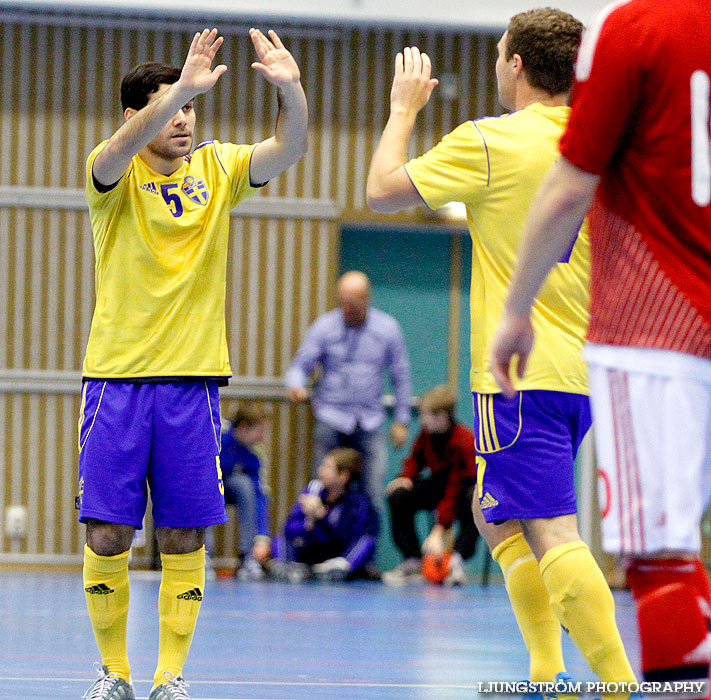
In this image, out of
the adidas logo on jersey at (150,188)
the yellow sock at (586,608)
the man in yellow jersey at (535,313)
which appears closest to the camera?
the yellow sock at (586,608)

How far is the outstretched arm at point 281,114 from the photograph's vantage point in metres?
3.45

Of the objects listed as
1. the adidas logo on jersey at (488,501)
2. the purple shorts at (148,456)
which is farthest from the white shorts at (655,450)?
A: the purple shorts at (148,456)

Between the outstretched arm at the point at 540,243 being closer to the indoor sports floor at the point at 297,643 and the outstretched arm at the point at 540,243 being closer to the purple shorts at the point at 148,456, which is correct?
Answer: the indoor sports floor at the point at 297,643

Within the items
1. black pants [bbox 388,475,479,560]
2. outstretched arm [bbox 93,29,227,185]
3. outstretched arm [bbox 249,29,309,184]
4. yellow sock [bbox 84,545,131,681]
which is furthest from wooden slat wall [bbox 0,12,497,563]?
outstretched arm [bbox 93,29,227,185]

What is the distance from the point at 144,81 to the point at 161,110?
40 centimetres

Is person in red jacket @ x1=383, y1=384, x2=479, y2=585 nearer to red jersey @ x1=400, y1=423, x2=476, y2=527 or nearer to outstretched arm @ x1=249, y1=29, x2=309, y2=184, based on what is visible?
red jersey @ x1=400, y1=423, x2=476, y2=527

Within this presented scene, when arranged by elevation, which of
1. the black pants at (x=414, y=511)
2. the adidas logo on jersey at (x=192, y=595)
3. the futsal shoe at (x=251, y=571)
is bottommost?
the futsal shoe at (x=251, y=571)

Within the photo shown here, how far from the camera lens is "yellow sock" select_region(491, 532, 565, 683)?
10.5 feet

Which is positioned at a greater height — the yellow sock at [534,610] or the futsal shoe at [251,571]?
the yellow sock at [534,610]

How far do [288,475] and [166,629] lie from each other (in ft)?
20.2

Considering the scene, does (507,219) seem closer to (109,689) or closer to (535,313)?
(535,313)

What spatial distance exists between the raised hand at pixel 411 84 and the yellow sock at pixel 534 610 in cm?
124

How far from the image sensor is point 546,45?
10.3 feet

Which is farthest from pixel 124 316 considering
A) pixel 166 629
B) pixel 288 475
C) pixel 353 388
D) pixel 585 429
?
pixel 288 475
